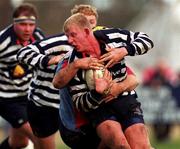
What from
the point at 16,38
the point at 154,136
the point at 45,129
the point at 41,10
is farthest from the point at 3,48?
the point at 41,10

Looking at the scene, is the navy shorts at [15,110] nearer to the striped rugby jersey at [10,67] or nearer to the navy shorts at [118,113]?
the striped rugby jersey at [10,67]

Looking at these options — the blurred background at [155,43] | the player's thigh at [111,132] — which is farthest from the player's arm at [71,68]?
the blurred background at [155,43]

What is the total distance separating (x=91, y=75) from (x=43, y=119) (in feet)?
8.41

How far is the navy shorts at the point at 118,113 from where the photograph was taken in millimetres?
11102

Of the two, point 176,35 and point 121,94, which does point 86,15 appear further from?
point 176,35

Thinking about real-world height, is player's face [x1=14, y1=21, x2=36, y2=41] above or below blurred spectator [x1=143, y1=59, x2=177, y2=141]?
above

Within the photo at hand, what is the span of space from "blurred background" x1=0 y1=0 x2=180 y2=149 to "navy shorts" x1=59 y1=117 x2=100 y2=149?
9.73m

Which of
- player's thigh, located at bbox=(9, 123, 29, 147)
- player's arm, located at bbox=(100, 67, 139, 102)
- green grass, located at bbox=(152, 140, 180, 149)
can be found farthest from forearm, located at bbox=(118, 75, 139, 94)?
green grass, located at bbox=(152, 140, 180, 149)

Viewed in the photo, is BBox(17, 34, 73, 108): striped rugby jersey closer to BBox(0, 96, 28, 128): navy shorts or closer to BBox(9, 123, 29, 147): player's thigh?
BBox(0, 96, 28, 128): navy shorts

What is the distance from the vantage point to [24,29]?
13.4 metres

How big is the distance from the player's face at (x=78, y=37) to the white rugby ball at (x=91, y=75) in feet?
0.85

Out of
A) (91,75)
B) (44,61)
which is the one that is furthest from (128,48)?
(44,61)

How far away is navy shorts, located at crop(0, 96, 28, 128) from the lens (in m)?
14.0

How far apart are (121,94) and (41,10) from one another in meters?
30.7
